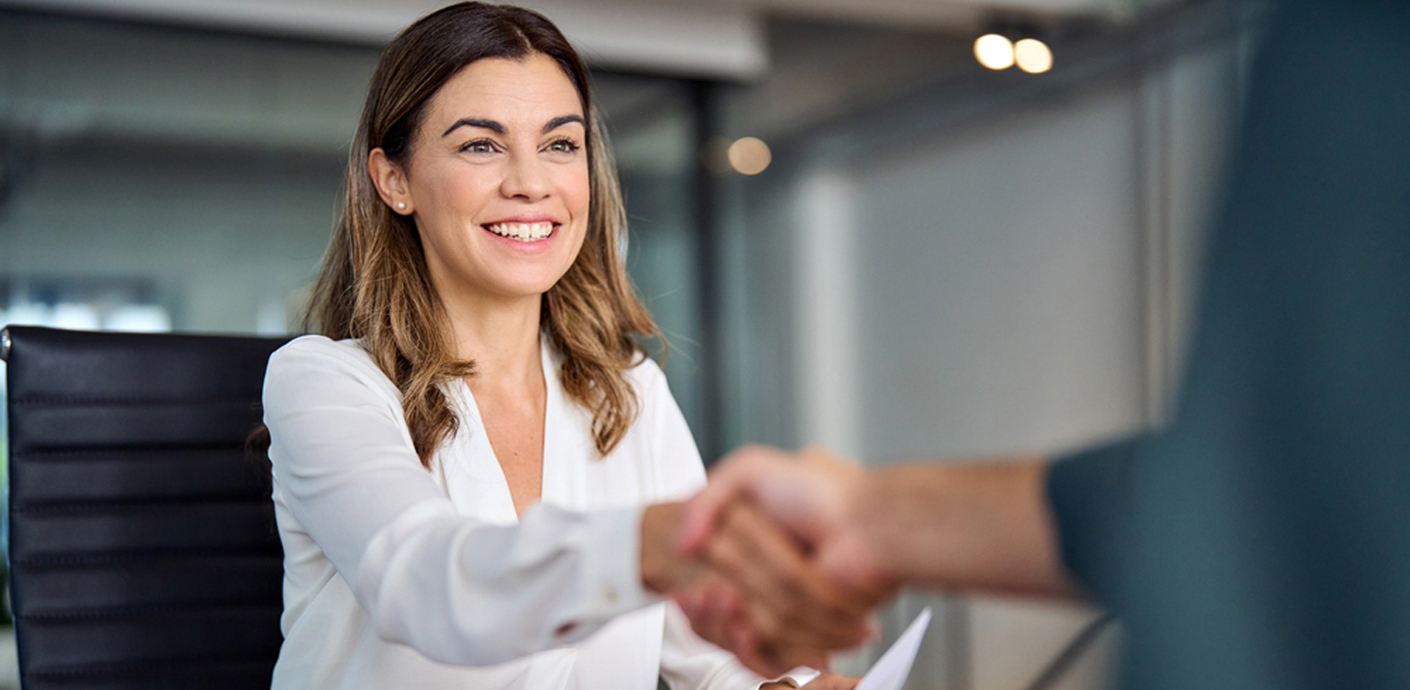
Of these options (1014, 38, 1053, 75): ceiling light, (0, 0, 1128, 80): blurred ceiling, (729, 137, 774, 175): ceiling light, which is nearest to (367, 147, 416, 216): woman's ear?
(0, 0, 1128, 80): blurred ceiling

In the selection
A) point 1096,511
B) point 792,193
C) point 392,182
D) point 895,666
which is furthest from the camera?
Result: point 792,193

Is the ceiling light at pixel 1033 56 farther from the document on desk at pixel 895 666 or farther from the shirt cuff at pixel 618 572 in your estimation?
the shirt cuff at pixel 618 572

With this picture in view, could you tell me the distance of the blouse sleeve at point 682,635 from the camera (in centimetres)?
125

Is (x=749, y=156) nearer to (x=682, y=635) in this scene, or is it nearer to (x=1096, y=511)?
(x=682, y=635)

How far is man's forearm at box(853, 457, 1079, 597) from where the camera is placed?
551 millimetres

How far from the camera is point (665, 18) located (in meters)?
4.06

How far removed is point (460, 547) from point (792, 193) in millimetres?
4276

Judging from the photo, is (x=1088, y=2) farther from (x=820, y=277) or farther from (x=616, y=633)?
(x=616, y=633)

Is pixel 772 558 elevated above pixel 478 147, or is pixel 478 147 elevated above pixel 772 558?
pixel 478 147

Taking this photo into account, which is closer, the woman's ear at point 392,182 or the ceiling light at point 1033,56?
the woman's ear at point 392,182

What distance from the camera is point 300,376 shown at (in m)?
1.06

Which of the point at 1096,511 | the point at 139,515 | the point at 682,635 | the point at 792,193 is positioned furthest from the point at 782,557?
the point at 792,193

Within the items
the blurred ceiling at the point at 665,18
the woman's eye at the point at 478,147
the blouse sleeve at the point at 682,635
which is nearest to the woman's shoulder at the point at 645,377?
the blouse sleeve at the point at 682,635

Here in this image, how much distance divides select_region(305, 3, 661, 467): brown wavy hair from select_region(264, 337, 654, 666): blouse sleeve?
0.91 feet
